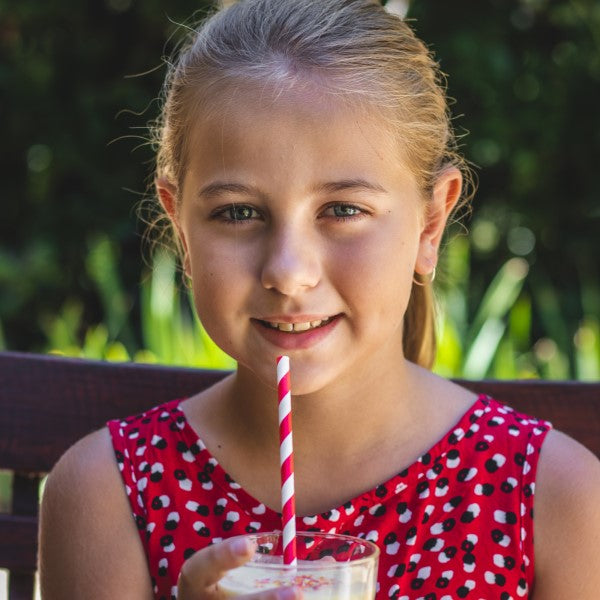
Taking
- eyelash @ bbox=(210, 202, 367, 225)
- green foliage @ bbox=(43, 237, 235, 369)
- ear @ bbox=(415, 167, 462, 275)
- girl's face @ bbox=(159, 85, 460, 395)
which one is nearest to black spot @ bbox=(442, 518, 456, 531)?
girl's face @ bbox=(159, 85, 460, 395)

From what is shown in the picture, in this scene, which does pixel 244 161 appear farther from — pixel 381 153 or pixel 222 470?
pixel 222 470

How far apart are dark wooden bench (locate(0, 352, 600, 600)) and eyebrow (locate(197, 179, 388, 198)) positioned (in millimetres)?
466

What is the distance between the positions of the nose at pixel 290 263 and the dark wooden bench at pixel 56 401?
1.61 ft

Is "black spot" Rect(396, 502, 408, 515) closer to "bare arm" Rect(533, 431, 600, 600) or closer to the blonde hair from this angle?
"bare arm" Rect(533, 431, 600, 600)

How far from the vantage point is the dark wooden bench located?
224cm

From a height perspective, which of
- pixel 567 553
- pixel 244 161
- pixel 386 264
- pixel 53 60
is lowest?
pixel 567 553

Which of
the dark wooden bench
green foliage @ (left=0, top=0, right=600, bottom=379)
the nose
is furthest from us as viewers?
green foliage @ (left=0, top=0, right=600, bottom=379)

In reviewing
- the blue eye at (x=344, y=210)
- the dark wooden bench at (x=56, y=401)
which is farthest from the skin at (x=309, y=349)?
the dark wooden bench at (x=56, y=401)

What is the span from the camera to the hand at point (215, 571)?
1416 millimetres

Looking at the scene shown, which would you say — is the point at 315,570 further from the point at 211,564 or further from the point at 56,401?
the point at 56,401

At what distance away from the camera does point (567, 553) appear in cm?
193

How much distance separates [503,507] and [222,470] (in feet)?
1.51

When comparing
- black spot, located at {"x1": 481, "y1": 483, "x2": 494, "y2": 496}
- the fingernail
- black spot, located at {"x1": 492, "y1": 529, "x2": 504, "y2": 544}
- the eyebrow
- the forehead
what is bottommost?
black spot, located at {"x1": 492, "y1": 529, "x2": 504, "y2": 544}

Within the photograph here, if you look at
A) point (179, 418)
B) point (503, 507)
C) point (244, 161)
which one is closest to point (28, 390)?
point (179, 418)
